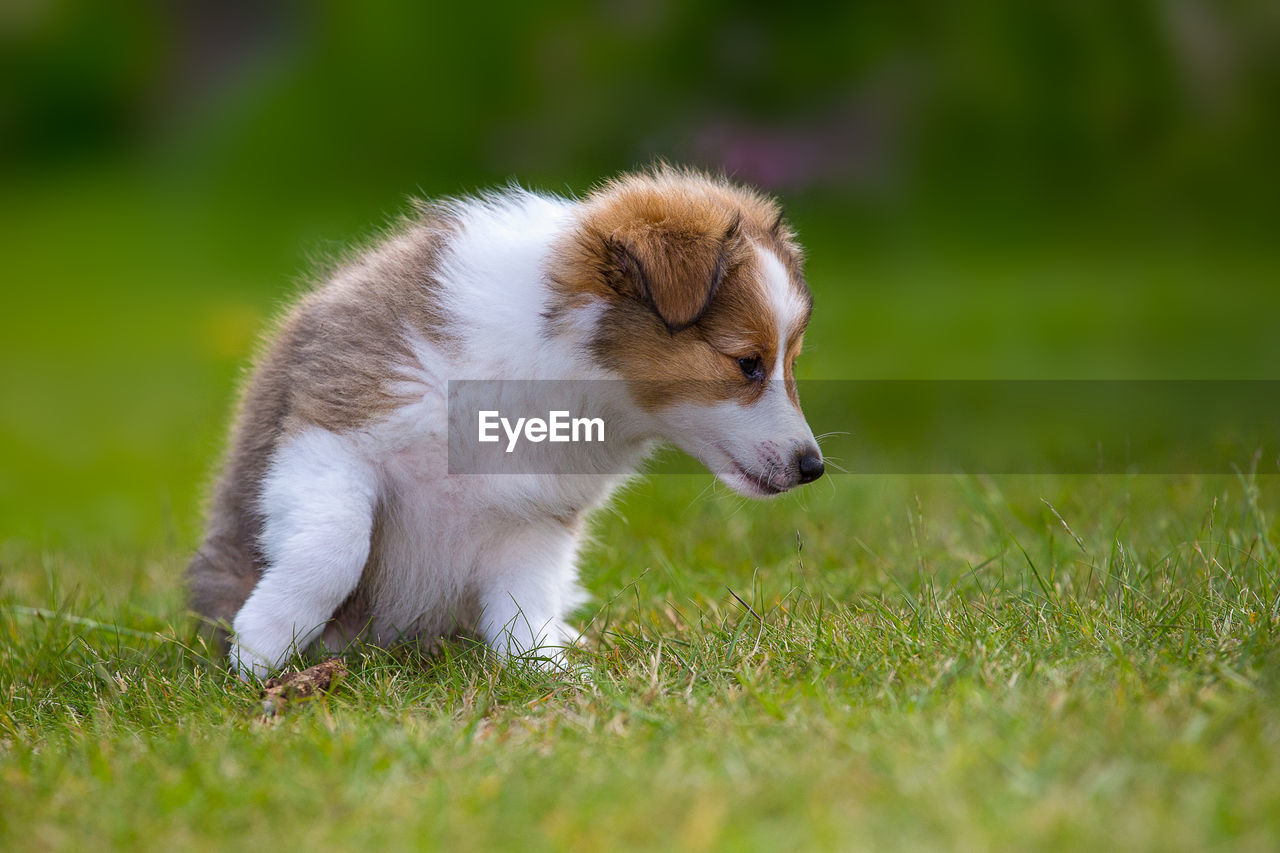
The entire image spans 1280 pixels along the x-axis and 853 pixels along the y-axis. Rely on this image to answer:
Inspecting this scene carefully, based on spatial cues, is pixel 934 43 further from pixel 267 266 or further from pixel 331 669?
pixel 331 669

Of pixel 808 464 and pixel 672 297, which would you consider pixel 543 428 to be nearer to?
pixel 672 297

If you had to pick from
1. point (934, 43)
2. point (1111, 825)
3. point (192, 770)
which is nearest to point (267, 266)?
point (934, 43)

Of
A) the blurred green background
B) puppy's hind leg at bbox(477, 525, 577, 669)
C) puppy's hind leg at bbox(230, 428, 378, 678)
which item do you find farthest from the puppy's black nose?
the blurred green background

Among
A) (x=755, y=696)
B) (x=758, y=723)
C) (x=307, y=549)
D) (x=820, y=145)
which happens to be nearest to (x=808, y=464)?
(x=755, y=696)

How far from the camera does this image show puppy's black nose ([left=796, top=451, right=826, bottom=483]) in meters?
3.43

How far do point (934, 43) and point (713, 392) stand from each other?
32.0 ft

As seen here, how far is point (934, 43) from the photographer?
12227mm

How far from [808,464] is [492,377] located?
0.84 meters

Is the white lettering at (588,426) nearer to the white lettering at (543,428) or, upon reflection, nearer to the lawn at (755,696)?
the white lettering at (543,428)

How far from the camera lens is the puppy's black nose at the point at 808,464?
3434 mm

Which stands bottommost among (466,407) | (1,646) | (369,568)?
(1,646)

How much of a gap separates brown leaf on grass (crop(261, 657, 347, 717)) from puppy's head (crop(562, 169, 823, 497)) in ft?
3.34

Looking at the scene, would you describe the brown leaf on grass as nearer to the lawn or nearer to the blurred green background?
the lawn

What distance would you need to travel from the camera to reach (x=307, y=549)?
10.7ft
